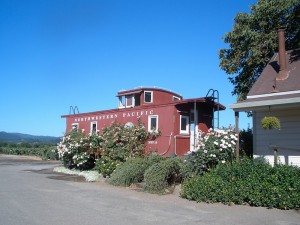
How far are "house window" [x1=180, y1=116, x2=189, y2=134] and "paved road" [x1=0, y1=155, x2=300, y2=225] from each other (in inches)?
246

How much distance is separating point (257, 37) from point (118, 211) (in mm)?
12555

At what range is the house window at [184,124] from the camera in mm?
17470

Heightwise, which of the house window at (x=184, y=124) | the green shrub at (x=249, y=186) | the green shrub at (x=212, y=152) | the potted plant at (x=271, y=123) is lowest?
the green shrub at (x=249, y=186)

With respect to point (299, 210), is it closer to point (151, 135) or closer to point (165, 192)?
point (165, 192)

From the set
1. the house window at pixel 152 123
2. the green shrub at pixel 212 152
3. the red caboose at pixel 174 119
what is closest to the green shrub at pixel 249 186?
the green shrub at pixel 212 152

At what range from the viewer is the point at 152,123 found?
1816 centimetres

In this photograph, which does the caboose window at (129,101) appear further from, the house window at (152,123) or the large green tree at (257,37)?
the large green tree at (257,37)

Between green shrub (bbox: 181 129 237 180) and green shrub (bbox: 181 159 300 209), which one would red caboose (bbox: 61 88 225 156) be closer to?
green shrub (bbox: 181 129 237 180)

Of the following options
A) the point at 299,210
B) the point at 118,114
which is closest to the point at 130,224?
the point at 299,210

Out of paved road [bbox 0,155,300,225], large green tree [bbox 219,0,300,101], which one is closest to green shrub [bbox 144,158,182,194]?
paved road [bbox 0,155,300,225]

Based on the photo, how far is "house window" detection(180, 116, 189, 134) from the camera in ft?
57.3

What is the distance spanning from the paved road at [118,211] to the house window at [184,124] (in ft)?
20.5

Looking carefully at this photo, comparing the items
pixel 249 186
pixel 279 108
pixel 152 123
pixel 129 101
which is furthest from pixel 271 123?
pixel 129 101

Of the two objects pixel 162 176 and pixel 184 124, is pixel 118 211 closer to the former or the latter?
pixel 162 176
